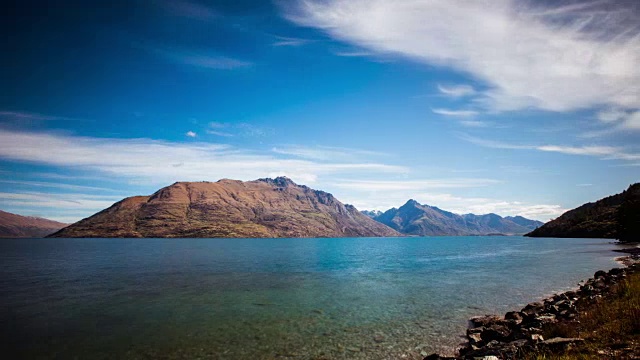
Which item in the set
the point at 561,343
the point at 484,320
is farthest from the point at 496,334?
the point at 561,343

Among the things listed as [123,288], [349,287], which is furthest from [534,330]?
[123,288]

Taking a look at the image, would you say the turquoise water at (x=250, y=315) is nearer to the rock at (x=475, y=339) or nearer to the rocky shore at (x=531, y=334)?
the rock at (x=475, y=339)

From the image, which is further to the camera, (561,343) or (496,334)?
(496,334)

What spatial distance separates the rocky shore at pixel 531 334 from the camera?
1547 centimetres

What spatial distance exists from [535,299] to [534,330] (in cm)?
2309

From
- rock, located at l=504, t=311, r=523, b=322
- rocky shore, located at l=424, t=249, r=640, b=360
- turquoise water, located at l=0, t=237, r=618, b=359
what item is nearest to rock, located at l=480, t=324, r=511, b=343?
rocky shore, located at l=424, t=249, r=640, b=360

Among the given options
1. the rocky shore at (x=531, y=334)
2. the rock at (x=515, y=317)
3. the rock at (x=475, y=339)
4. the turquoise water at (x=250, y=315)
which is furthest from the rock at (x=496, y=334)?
the rock at (x=515, y=317)

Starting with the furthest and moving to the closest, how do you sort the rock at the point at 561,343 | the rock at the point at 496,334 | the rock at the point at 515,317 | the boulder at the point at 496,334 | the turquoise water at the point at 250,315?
the rock at the point at 515,317 → the turquoise water at the point at 250,315 → the rock at the point at 496,334 → the boulder at the point at 496,334 → the rock at the point at 561,343

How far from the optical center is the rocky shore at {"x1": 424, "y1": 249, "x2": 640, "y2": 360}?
15469 mm

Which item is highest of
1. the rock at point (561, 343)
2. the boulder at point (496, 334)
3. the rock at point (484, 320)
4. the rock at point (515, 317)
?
the rock at point (561, 343)

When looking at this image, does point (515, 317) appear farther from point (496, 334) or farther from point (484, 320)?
point (496, 334)

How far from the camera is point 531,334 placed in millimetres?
20109

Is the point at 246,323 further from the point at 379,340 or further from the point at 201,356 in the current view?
the point at 379,340

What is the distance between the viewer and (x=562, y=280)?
5650cm
